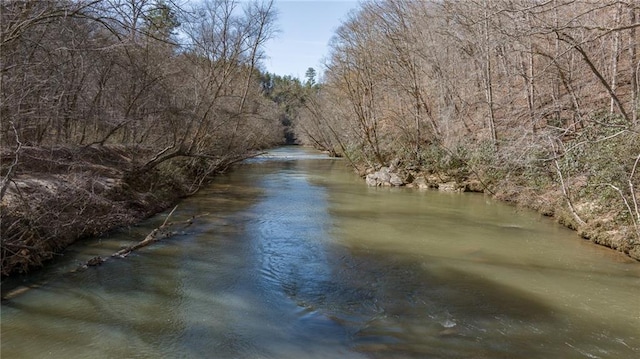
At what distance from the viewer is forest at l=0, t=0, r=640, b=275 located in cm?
775

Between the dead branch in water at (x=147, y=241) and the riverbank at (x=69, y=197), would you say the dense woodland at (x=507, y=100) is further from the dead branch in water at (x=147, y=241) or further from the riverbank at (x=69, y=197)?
the riverbank at (x=69, y=197)

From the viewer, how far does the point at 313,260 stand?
875 centimetres

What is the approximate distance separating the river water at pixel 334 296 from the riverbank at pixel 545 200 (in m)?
0.37

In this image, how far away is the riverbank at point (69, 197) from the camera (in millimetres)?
7375

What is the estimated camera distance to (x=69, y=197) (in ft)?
30.1

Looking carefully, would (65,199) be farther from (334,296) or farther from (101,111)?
(334,296)

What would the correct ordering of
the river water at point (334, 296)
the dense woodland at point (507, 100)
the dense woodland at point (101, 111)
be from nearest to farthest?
the river water at point (334, 296), the dense woodland at point (101, 111), the dense woodland at point (507, 100)

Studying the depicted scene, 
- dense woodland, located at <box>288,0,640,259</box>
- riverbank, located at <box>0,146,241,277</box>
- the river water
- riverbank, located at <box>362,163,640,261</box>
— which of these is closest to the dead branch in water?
the river water

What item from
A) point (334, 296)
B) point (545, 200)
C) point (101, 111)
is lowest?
point (334, 296)

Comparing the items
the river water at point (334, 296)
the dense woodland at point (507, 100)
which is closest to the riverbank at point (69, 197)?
the river water at point (334, 296)

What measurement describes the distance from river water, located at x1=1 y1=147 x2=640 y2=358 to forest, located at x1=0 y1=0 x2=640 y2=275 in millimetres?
1387

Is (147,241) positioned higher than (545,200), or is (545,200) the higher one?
(545,200)

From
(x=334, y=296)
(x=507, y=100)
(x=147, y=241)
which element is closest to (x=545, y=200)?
(x=507, y=100)

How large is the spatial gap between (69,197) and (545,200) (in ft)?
41.9
